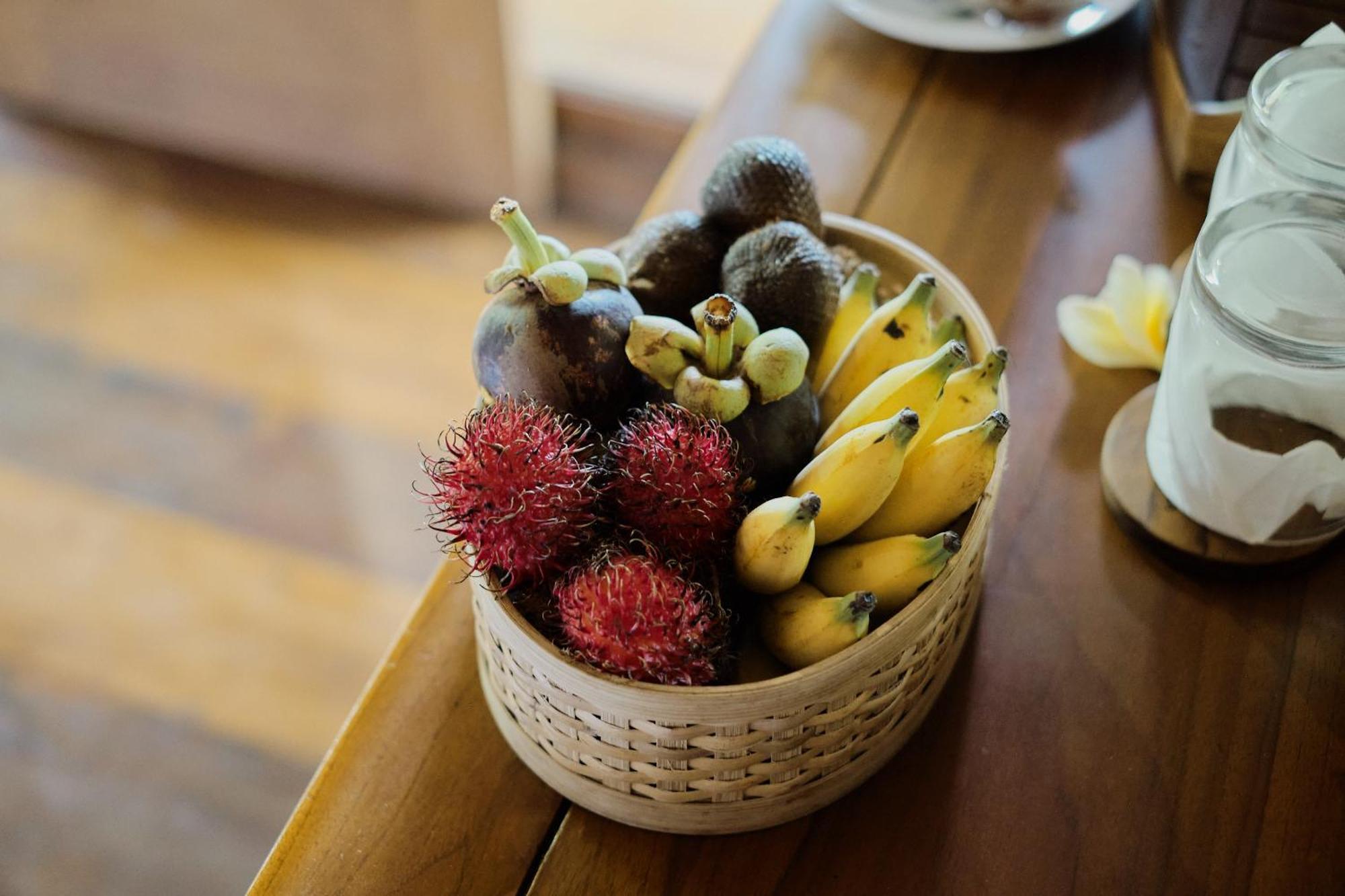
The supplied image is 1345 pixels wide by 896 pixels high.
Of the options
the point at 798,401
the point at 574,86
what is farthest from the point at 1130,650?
the point at 574,86

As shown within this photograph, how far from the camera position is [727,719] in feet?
1.54

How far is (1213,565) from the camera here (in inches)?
25.3

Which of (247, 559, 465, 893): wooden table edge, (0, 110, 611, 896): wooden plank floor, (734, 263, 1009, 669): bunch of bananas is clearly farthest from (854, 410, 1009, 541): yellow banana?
(0, 110, 611, 896): wooden plank floor

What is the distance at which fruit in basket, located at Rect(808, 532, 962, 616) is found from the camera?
0.49 metres

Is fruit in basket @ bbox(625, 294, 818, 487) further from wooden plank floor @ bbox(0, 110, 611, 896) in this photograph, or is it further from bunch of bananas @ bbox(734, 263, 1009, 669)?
wooden plank floor @ bbox(0, 110, 611, 896)

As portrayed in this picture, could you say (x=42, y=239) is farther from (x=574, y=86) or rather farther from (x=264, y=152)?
(x=574, y=86)

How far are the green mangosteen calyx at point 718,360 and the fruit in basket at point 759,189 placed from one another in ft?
0.40

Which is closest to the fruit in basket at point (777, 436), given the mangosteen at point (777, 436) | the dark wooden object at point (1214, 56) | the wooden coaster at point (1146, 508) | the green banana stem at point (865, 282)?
the mangosteen at point (777, 436)

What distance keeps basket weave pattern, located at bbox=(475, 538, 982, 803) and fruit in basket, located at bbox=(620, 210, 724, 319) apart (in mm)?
193

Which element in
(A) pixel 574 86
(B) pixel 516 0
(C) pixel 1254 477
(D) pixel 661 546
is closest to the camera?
(D) pixel 661 546

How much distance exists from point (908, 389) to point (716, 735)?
0.59 ft

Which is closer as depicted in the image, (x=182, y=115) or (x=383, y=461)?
(x=383, y=461)

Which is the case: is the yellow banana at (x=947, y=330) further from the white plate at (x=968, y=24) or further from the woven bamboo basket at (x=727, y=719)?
the white plate at (x=968, y=24)

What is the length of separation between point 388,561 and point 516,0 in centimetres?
75
